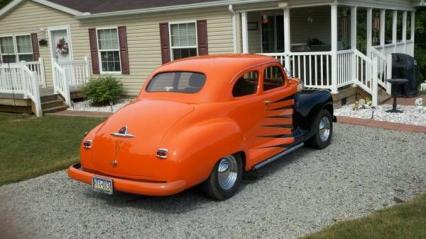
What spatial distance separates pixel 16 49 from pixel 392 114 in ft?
45.9

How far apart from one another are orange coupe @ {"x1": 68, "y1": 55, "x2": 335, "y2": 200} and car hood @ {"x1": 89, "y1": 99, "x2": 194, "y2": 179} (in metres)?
0.01

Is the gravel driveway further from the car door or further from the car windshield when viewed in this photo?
the car windshield

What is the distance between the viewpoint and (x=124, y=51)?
15492 millimetres

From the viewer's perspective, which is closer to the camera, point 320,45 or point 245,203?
point 245,203

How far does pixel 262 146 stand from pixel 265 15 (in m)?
8.21

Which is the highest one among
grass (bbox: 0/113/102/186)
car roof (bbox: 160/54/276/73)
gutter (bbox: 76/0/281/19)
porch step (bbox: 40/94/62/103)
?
gutter (bbox: 76/0/281/19)

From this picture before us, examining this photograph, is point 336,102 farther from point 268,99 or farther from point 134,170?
point 134,170

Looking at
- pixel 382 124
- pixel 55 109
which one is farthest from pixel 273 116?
pixel 55 109

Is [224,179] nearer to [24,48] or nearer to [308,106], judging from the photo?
[308,106]

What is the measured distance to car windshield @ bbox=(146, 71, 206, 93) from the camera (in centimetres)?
613

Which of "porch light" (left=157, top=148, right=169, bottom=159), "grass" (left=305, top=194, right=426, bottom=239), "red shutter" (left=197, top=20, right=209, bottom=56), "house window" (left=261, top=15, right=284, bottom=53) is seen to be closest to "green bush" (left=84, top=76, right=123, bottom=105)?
"red shutter" (left=197, top=20, right=209, bottom=56)

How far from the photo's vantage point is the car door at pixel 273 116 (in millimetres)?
6375

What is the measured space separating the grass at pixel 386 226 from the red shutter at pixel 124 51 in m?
11.8

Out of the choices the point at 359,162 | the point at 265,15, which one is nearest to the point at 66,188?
the point at 359,162
